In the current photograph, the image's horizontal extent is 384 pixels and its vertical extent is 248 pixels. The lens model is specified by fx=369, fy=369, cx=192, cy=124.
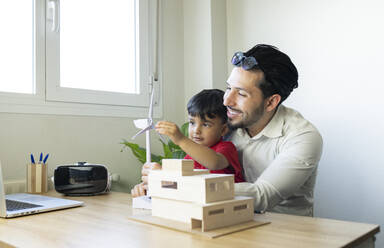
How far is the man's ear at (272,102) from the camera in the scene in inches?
65.1

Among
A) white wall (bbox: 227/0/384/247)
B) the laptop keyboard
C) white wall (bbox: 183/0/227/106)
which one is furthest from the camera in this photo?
white wall (bbox: 183/0/227/106)

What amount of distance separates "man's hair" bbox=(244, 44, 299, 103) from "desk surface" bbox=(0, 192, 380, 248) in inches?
27.2

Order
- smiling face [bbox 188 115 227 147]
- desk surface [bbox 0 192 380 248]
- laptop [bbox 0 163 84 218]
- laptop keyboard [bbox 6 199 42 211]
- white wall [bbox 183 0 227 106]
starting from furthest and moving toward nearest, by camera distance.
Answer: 1. white wall [bbox 183 0 227 106]
2. smiling face [bbox 188 115 227 147]
3. laptop keyboard [bbox 6 199 42 211]
4. laptop [bbox 0 163 84 218]
5. desk surface [bbox 0 192 380 248]

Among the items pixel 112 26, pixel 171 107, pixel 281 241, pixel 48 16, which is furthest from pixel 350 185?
pixel 48 16

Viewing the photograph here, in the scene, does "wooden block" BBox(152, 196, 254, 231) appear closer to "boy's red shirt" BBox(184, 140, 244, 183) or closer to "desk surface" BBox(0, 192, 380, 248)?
"desk surface" BBox(0, 192, 380, 248)

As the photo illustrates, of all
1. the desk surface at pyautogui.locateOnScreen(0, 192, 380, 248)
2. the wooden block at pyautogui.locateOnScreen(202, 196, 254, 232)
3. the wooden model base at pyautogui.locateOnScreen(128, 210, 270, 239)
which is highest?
the wooden block at pyautogui.locateOnScreen(202, 196, 254, 232)

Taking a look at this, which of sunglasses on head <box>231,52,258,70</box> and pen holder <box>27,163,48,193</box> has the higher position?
sunglasses on head <box>231,52,258,70</box>

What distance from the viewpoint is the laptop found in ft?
3.60

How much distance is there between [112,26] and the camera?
2.31 m

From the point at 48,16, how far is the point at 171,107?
3.26ft

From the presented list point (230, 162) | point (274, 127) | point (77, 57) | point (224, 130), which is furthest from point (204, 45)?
point (230, 162)

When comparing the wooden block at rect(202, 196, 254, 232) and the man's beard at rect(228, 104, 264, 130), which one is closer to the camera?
the wooden block at rect(202, 196, 254, 232)

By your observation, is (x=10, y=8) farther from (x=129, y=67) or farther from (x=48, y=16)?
(x=129, y=67)

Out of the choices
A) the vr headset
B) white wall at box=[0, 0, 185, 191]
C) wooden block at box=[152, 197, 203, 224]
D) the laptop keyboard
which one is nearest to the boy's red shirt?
the vr headset
